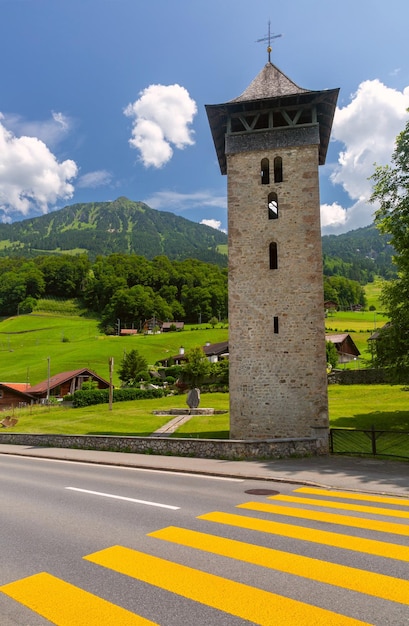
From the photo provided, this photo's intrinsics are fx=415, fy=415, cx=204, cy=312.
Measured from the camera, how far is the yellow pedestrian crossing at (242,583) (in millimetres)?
4684

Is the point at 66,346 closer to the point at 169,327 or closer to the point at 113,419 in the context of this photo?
the point at 169,327

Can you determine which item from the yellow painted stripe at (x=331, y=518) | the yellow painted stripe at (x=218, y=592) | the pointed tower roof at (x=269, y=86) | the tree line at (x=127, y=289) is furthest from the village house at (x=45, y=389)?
the tree line at (x=127, y=289)

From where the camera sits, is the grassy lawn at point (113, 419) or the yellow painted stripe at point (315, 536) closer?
the yellow painted stripe at point (315, 536)

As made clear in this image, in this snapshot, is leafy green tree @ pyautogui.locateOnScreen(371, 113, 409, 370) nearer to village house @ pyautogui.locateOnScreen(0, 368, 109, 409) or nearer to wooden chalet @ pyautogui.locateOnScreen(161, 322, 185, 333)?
village house @ pyautogui.locateOnScreen(0, 368, 109, 409)

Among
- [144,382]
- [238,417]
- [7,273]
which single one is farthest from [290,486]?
[7,273]

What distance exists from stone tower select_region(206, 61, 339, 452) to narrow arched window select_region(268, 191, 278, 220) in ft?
0.27

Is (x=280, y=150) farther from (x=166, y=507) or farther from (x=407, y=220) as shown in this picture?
(x=166, y=507)

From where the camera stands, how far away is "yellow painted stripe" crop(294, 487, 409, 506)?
32.9 feet

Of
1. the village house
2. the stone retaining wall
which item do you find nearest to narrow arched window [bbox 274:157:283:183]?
the stone retaining wall

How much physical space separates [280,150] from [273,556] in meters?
21.3

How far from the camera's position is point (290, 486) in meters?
12.2

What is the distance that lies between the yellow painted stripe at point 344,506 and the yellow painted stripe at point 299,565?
3.43m

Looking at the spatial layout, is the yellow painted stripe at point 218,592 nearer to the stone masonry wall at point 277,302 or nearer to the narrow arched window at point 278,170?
the stone masonry wall at point 277,302

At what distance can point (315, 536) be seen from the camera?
7230 mm
